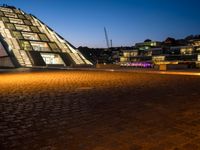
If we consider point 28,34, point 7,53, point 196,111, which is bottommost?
point 196,111

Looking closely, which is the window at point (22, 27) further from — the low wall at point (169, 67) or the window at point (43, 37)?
the low wall at point (169, 67)

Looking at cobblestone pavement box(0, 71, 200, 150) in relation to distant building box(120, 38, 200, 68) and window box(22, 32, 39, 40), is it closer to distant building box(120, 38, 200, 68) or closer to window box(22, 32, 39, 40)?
window box(22, 32, 39, 40)

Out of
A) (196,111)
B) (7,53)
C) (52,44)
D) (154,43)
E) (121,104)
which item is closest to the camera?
(196,111)

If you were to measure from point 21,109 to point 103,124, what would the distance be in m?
3.00

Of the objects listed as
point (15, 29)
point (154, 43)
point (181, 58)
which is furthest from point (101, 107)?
point (154, 43)

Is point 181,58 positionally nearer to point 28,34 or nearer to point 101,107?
point 28,34

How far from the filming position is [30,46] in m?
46.1

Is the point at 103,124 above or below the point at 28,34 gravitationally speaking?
below

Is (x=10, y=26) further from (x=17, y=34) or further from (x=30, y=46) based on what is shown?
(x=30, y=46)

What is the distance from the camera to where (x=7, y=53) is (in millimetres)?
41031

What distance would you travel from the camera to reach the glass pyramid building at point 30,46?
1661 inches

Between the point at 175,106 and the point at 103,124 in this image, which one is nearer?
the point at 103,124

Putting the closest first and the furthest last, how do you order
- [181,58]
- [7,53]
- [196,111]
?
[196,111] < [7,53] < [181,58]

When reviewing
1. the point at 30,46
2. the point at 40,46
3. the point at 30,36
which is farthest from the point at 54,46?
the point at 30,36
